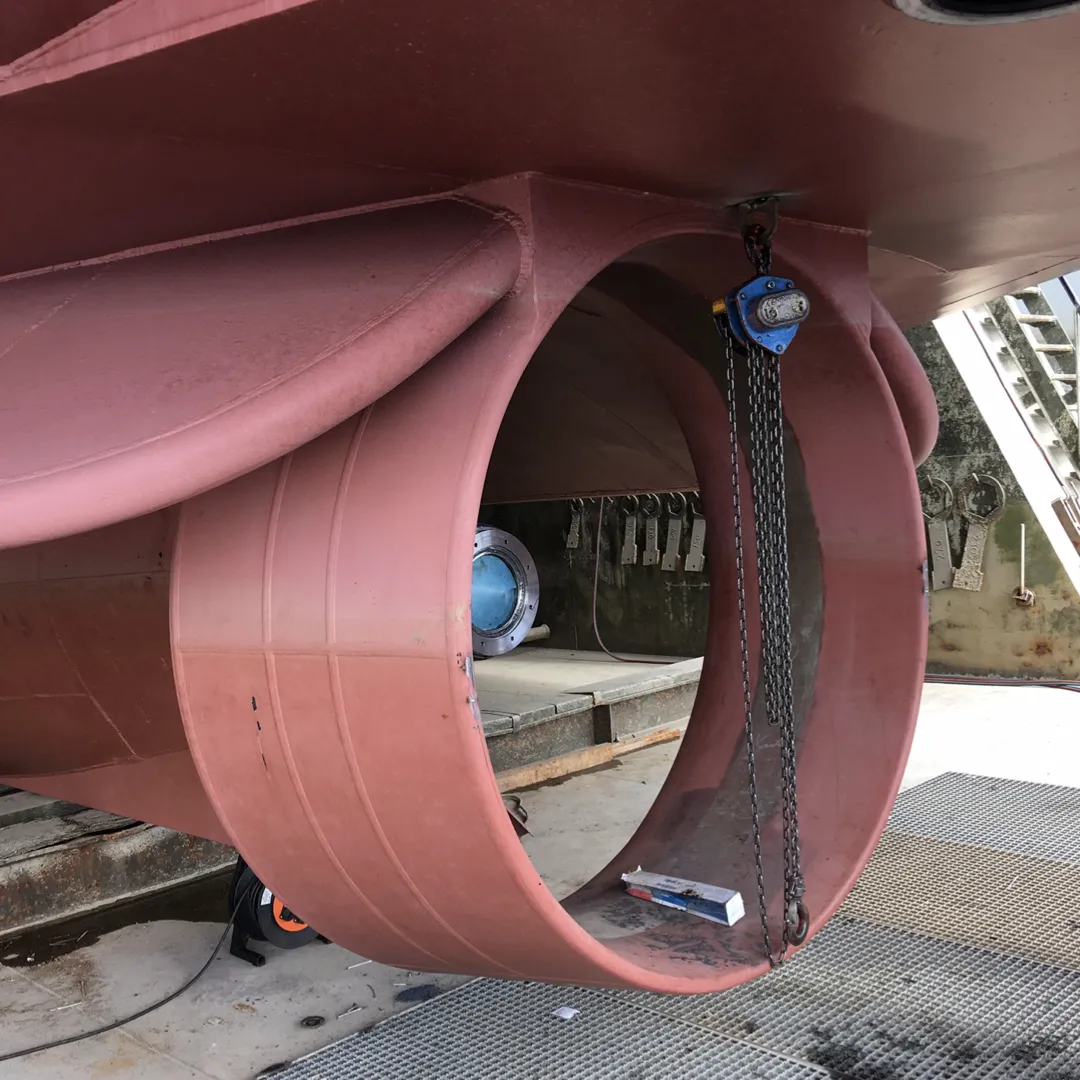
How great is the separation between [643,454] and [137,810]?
7.48ft

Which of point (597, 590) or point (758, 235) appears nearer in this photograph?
point (758, 235)

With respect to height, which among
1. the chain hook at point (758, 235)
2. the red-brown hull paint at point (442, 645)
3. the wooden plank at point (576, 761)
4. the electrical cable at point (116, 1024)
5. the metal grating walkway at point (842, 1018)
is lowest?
the electrical cable at point (116, 1024)

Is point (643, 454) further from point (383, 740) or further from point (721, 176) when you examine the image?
point (383, 740)

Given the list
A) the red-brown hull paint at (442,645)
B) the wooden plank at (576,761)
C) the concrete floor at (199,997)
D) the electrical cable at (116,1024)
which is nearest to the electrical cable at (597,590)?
the wooden plank at (576,761)

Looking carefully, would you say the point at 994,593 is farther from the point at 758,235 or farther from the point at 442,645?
the point at 442,645

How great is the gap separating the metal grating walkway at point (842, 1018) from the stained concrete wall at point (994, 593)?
372 centimetres

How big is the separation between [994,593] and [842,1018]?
16.5ft

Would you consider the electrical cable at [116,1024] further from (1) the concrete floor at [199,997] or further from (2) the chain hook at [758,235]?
(2) the chain hook at [758,235]

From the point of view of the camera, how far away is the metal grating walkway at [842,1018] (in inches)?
98.0

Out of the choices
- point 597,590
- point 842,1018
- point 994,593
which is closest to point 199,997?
point 842,1018

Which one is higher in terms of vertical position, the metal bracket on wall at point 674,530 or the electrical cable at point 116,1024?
the metal bracket on wall at point 674,530

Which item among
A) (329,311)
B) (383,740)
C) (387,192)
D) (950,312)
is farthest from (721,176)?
(950,312)

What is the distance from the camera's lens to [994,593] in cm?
712

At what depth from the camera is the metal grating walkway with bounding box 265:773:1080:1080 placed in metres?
2.49
